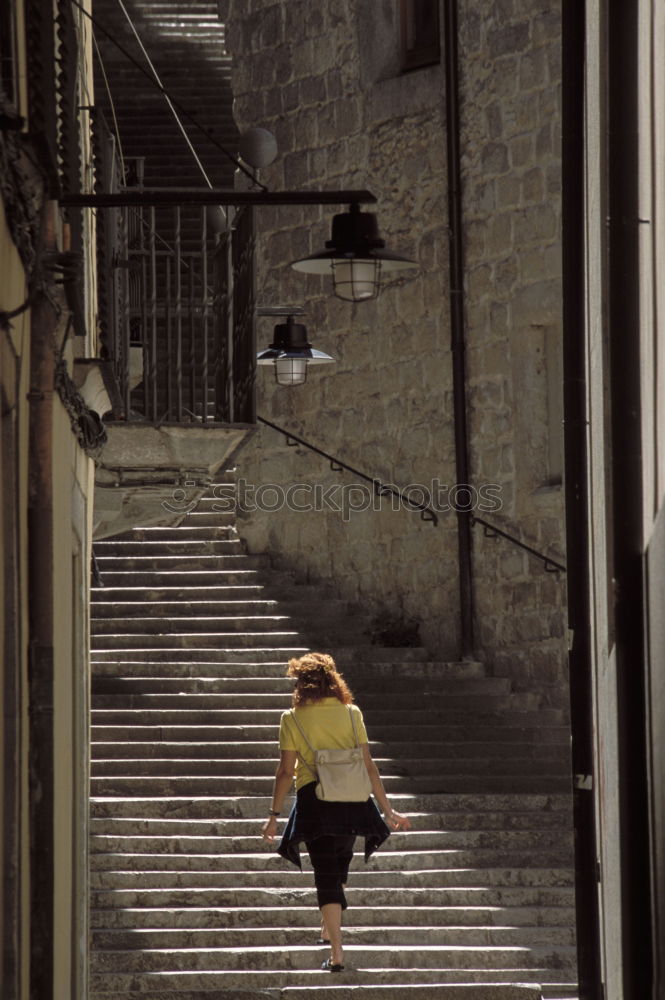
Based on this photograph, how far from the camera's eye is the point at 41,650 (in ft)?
19.5

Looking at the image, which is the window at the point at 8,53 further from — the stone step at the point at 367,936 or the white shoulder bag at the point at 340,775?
the stone step at the point at 367,936

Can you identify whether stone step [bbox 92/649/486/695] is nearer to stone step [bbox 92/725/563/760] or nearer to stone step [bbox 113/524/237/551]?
stone step [bbox 92/725/563/760]

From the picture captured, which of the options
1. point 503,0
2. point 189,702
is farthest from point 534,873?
point 503,0

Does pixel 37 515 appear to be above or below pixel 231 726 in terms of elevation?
above

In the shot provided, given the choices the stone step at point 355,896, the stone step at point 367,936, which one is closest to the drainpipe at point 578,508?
the stone step at point 367,936

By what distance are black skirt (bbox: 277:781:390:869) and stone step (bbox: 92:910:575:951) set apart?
999mm

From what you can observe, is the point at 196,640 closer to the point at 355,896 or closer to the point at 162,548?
the point at 162,548

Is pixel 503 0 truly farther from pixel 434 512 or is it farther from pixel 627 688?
pixel 627 688

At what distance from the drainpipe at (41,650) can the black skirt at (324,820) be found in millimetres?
3296

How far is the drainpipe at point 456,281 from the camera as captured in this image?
52.6 feet

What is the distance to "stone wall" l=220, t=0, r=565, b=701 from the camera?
50.6ft

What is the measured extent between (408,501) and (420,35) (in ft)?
13.0

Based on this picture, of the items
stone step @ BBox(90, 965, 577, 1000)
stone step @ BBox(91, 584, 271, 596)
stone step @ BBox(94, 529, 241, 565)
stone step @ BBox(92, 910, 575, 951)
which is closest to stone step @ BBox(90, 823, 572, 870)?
stone step @ BBox(92, 910, 575, 951)

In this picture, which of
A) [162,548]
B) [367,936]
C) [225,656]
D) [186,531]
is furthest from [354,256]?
[186,531]
